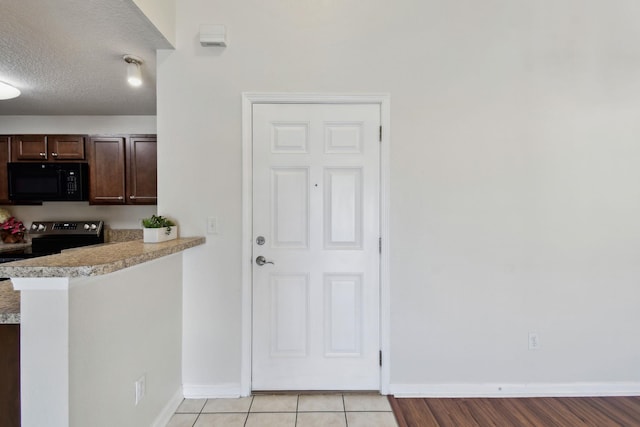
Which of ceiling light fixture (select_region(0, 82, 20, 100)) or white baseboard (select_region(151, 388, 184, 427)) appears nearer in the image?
white baseboard (select_region(151, 388, 184, 427))

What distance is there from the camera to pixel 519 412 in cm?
188

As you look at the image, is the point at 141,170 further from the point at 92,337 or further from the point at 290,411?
the point at 290,411

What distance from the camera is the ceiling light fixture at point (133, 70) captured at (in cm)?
202

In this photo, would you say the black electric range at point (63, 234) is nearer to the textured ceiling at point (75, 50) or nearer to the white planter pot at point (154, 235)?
the textured ceiling at point (75, 50)

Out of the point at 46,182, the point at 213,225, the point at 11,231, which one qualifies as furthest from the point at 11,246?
the point at 213,225

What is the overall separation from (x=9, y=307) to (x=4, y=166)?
3018 millimetres

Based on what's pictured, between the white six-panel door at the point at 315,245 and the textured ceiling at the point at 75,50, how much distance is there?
86 cm

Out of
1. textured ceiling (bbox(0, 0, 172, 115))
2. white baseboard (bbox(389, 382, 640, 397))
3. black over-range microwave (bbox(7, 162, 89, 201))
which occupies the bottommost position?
white baseboard (bbox(389, 382, 640, 397))

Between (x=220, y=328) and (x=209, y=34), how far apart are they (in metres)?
1.96

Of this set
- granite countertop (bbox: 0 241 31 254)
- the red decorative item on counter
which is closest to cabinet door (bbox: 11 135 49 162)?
the red decorative item on counter

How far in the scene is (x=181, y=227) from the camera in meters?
2.02

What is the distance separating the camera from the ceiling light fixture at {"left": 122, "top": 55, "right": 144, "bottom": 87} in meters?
2.02

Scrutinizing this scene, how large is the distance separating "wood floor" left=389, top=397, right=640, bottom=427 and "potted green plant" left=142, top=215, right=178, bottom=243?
1821mm

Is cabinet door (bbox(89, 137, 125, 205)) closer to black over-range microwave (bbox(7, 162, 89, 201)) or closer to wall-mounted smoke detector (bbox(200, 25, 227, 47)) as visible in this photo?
black over-range microwave (bbox(7, 162, 89, 201))
